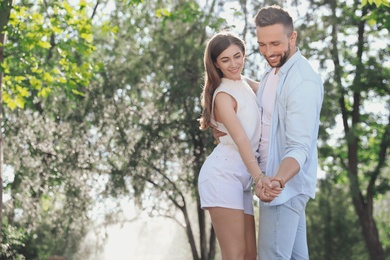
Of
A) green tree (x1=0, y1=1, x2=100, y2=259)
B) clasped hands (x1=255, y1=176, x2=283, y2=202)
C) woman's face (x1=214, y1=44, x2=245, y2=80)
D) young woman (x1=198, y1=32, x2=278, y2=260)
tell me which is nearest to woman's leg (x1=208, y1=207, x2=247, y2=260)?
young woman (x1=198, y1=32, x2=278, y2=260)

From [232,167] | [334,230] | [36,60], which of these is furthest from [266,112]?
[334,230]

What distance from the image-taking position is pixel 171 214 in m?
25.5

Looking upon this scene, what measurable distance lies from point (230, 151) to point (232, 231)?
48 cm

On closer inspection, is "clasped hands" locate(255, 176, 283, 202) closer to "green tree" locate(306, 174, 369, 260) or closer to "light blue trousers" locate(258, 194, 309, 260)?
"light blue trousers" locate(258, 194, 309, 260)

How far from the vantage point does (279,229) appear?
445 centimetres

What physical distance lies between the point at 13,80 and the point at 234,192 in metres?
12.1

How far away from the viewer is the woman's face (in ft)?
15.8

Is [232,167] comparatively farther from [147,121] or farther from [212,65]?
[147,121]

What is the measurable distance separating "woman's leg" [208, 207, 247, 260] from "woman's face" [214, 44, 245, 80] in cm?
79

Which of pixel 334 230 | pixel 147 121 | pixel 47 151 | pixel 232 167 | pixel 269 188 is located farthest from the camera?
pixel 334 230

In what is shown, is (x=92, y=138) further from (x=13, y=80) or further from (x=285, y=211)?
(x=285, y=211)

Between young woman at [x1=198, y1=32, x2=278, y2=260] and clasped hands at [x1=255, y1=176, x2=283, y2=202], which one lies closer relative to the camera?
clasped hands at [x1=255, y1=176, x2=283, y2=202]

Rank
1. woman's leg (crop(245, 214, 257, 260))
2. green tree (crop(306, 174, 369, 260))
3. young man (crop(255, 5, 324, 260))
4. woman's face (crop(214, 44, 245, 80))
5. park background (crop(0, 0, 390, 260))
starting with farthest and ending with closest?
green tree (crop(306, 174, 369, 260))
park background (crop(0, 0, 390, 260))
woman's face (crop(214, 44, 245, 80))
woman's leg (crop(245, 214, 257, 260))
young man (crop(255, 5, 324, 260))

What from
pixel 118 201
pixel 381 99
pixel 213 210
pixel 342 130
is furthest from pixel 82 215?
pixel 213 210
